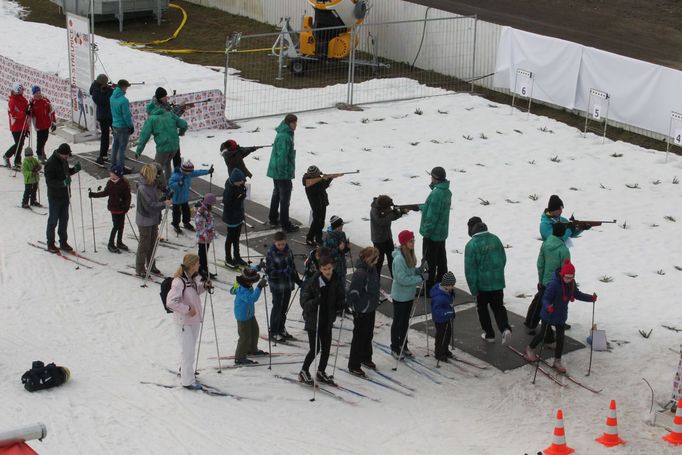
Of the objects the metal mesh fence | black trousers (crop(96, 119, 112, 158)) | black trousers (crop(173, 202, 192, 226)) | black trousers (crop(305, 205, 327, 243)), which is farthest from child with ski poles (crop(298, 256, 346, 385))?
the metal mesh fence

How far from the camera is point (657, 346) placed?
493 inches

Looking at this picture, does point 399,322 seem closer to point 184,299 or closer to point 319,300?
point 319,300

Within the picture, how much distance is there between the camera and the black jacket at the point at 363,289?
1137 cm

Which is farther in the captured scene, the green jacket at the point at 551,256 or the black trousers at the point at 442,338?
the green jacket at the point at 551,256

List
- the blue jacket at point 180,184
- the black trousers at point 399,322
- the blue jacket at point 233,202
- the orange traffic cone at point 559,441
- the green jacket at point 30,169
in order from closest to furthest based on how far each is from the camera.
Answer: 1. the orange traffic cone at point 559,441
2. the black trousers at point 399,322
3. the blue jacket at point 233,202
4. the blue jacket at point 180,184
5. the green jacket at point 30,169

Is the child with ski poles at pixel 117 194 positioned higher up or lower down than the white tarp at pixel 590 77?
lower down

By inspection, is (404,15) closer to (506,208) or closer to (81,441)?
(506,208)

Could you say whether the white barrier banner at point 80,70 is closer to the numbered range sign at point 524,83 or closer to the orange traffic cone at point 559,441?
the numbered range sign at point 524,83

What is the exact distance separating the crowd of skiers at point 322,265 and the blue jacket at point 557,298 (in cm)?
1

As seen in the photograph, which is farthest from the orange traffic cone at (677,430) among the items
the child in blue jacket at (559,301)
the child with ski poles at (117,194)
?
the child with ski poles at (117,194)

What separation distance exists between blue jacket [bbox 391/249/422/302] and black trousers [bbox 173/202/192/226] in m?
4.67

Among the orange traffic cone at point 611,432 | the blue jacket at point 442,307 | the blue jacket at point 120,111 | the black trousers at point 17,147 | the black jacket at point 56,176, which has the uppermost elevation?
the blue jacket at point 120,111

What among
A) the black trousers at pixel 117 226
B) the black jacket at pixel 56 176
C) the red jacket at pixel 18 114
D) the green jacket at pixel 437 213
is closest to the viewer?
the green jacket at pixel 437 213

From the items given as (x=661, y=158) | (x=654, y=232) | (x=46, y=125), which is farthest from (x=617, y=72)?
(x=46, y=125)
